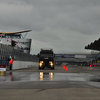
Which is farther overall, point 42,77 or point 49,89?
point 42,77

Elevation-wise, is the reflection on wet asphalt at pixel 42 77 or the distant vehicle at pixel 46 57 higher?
the distant vehicle at pixel 46 57

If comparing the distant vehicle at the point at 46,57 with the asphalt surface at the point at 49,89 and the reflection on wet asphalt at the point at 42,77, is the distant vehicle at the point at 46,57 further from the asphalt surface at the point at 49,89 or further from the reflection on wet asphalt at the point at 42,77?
the asphalt surface at the point at 49,89

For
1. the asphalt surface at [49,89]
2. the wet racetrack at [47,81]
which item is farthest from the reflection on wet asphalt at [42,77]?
the asphalt surface at [49,89]

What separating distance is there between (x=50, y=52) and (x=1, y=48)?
29.8 feet

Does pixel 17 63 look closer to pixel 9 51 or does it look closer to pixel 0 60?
pixel 9 51

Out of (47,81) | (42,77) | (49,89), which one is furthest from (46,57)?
(49,89)

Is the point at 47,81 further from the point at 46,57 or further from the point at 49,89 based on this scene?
the point at 46,57

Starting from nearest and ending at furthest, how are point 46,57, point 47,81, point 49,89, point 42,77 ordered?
1. point 49,89
2. point 47,81
3. point 42,77
4. point 46,57

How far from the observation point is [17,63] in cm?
4175

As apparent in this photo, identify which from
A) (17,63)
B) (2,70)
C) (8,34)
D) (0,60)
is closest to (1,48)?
(0,60)

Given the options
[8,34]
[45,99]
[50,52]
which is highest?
[8,34]

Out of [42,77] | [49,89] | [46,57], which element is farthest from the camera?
[46,57]

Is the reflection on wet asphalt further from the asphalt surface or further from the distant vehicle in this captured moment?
the distant vehicle

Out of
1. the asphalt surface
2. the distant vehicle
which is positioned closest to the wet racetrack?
the asphalt surface
